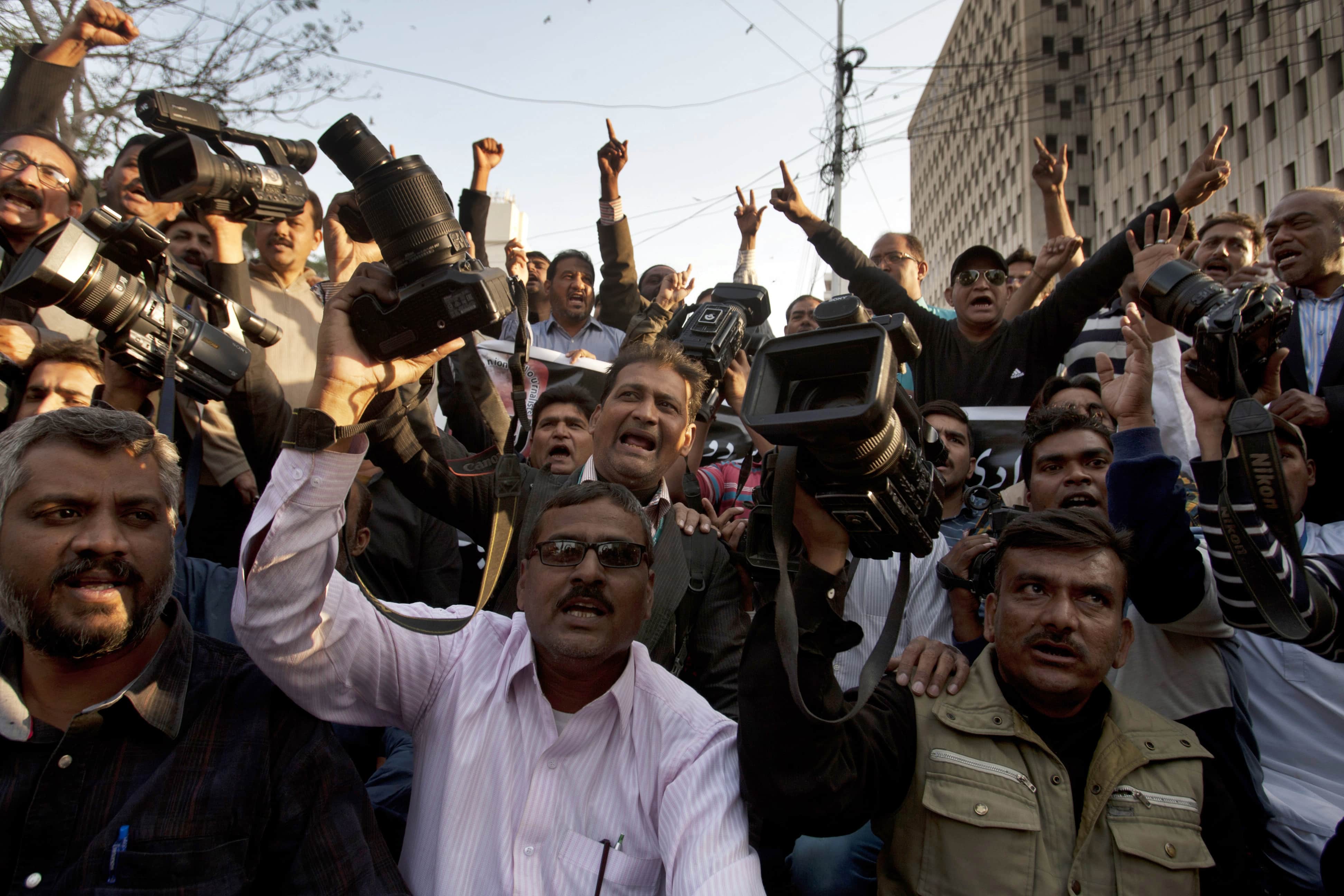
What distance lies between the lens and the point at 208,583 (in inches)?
111

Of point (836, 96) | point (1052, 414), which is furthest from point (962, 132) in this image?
point (1052, 414)

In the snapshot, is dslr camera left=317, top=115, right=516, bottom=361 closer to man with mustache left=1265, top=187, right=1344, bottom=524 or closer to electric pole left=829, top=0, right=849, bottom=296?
man with mustache left=1265, top=187, right=1344, bottom=524

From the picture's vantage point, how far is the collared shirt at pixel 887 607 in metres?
3.01

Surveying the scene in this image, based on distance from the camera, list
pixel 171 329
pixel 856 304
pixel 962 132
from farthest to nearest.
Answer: pixel 962 132 < pixel 171 329 < pixel 856 304

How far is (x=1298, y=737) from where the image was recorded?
2775mm

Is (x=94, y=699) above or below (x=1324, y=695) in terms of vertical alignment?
above

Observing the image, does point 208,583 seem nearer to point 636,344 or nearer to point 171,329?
point 171,329

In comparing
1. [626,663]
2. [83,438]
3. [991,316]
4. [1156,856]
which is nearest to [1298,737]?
[1156,856]

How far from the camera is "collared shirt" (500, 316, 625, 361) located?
18.9ft

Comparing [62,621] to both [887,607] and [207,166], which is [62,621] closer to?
[207,166]

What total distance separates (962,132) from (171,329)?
64640 mm

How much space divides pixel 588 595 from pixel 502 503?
0.32 m

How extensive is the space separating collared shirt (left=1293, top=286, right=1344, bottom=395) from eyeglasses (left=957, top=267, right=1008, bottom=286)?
1287mm

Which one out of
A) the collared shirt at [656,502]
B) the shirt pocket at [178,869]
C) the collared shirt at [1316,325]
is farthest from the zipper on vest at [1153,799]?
the collared shirt at [1316,325]
